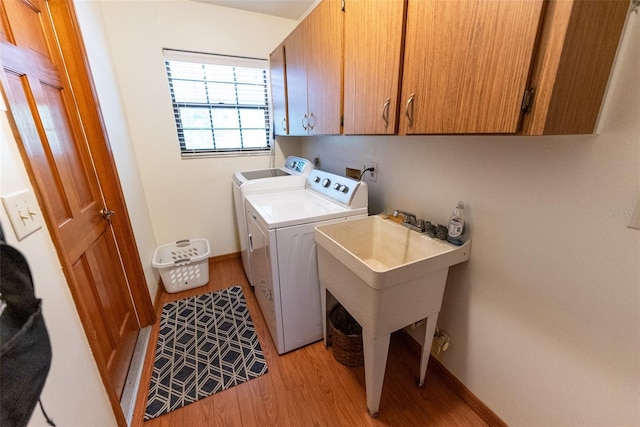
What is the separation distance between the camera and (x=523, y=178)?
98 cm

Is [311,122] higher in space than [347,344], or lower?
higher

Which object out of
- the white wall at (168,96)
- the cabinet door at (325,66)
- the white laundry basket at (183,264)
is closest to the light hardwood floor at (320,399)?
the white laundry basket at (183,264)

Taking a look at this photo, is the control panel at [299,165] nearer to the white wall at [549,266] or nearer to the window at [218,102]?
the window at [218,102]

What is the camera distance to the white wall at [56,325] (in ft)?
2.17

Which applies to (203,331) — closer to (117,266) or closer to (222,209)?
(117,266)

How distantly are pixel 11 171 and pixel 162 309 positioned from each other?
1.78 m

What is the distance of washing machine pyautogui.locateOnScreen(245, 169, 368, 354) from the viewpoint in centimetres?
145

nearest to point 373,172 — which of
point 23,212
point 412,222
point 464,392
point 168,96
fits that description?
point 412,222

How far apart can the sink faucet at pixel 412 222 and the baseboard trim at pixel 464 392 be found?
81cm

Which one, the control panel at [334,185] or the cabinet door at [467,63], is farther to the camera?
the control panel at [334,185]

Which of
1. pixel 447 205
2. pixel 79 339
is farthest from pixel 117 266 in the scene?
pixel 447 205

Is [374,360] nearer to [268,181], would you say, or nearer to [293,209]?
[293,209]

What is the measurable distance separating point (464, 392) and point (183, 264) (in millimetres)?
2261

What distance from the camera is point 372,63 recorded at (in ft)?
3.63
